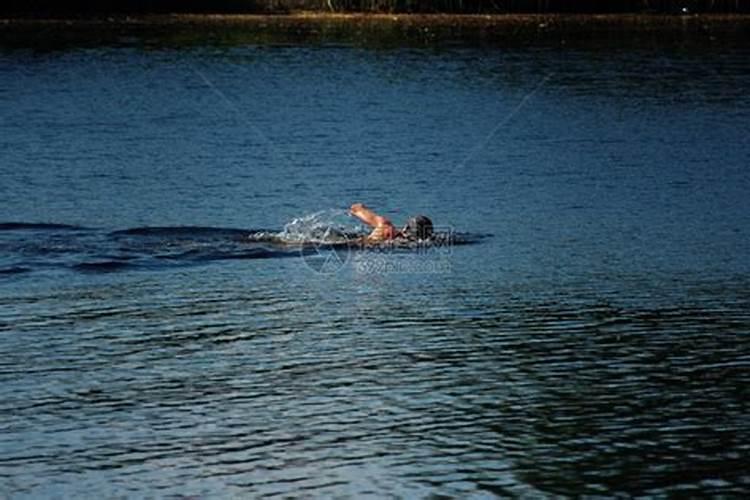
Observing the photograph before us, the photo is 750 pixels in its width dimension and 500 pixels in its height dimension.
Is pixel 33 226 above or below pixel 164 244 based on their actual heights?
above

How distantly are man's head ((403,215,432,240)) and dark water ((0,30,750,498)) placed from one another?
403 mm

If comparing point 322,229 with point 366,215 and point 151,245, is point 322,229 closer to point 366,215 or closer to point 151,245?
point 366,215

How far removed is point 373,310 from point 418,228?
4.83 m

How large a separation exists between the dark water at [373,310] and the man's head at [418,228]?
1.32 feet

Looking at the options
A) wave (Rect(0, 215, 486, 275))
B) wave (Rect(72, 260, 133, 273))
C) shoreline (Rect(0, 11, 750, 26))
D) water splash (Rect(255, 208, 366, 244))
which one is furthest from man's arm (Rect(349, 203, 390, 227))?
shoreline (Rect(0, 11, 750, 26))

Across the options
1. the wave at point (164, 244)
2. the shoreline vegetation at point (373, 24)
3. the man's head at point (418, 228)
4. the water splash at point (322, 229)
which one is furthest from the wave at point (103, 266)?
the shoreline vegetation at point (373, 24)

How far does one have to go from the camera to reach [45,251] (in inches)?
A: 1094

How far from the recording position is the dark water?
1742 cm

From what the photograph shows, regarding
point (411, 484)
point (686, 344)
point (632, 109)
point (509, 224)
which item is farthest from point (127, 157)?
point (411, 484)

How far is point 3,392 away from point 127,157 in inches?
821

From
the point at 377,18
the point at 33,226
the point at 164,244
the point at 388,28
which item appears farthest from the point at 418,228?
the point at 377,18

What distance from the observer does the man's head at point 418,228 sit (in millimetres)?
28609

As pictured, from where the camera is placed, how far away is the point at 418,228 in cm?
2862

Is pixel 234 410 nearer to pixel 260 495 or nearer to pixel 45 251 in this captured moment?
pixel 260 495
